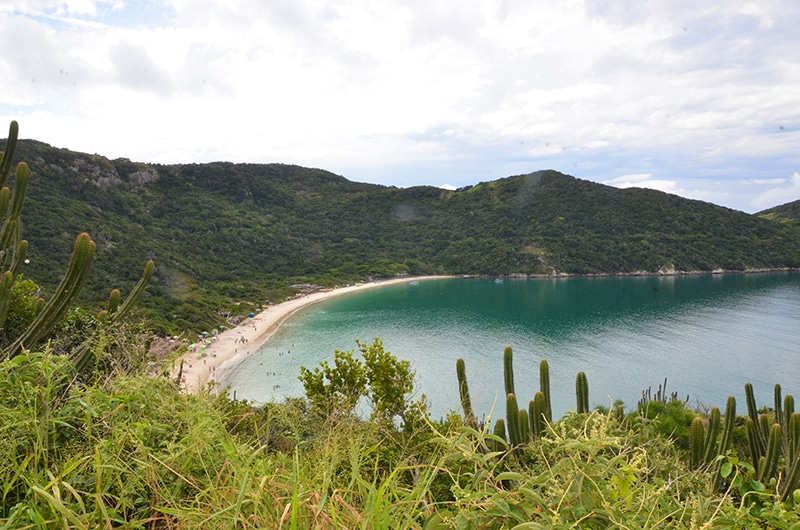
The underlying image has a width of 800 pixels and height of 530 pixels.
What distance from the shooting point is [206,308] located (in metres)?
47.7

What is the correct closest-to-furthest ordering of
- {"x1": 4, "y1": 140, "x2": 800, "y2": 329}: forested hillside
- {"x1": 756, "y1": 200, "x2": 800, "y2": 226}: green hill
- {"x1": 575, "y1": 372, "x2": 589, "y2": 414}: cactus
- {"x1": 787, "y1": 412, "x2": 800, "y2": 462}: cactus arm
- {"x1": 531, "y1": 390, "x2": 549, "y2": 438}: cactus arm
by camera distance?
{"x1": 531, "y1": 390, "x2": 549, "y2": 438}: cactus arm < {"x1": 787, "y1": 412, "x2": 800, "y2": 462}: cactus arm < {"x1": 575, "y1": 372, "x2": 589, "y2": 414}: cactus < {"x1": 4, "y1": 140, "x2": 800, "y2": 329}: forested hillside < {"x1": 756, "y1": 200, "x2": 800, "y2": 226}: green hill

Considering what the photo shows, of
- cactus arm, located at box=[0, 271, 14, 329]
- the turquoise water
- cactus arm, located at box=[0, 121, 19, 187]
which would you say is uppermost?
cactus arm, located at box=[0, 121, 19, 187]

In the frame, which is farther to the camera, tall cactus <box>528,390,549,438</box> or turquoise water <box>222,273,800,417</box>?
turquoise water <box>222,273,800,417</box>

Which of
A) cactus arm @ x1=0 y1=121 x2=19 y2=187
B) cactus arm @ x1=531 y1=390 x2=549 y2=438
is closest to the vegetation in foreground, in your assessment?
cactus arm @ x1=531 y1=390 x2=549 y2=438

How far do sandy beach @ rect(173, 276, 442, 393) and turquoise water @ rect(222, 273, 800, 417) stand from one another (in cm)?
129

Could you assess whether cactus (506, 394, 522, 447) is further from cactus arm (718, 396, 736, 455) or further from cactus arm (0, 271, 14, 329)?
cactus arm (0, 271, 14, 329)

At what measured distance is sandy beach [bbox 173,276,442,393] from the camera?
109 feet

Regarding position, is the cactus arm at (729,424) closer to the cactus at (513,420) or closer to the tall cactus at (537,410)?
the tall cactus at (537,410)

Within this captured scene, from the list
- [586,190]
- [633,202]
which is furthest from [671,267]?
[586,190]

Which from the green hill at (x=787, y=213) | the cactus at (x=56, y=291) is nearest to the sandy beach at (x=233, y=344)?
the cactus at (x=56, y=291)

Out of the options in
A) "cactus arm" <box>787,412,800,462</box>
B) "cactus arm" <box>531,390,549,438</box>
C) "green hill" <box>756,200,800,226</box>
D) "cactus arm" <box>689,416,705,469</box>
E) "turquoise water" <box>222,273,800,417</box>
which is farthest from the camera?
"green hill" <box>756,200,800,226</box>

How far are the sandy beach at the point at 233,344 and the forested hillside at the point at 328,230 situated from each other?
394cm

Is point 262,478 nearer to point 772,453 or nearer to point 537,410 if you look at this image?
point 537,410

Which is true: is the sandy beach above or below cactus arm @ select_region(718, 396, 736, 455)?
below
